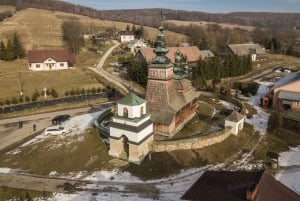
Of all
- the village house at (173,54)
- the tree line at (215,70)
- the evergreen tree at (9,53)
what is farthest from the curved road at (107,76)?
the evergreen tree at (9,53)

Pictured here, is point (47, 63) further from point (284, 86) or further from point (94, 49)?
point (284, 86)

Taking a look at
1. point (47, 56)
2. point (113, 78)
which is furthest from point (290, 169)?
point (47, 56)

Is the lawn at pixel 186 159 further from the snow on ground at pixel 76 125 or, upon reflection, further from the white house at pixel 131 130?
the snow on ground at pixel 76 125

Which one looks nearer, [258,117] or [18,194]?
[18,194]

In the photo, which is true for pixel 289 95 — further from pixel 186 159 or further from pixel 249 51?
pixel 249 51

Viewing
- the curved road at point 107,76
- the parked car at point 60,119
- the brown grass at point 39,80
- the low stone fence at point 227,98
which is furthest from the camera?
the curved road at point 107,76

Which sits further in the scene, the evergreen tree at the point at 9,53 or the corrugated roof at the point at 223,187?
the evergreen tree at the point at 9,53
